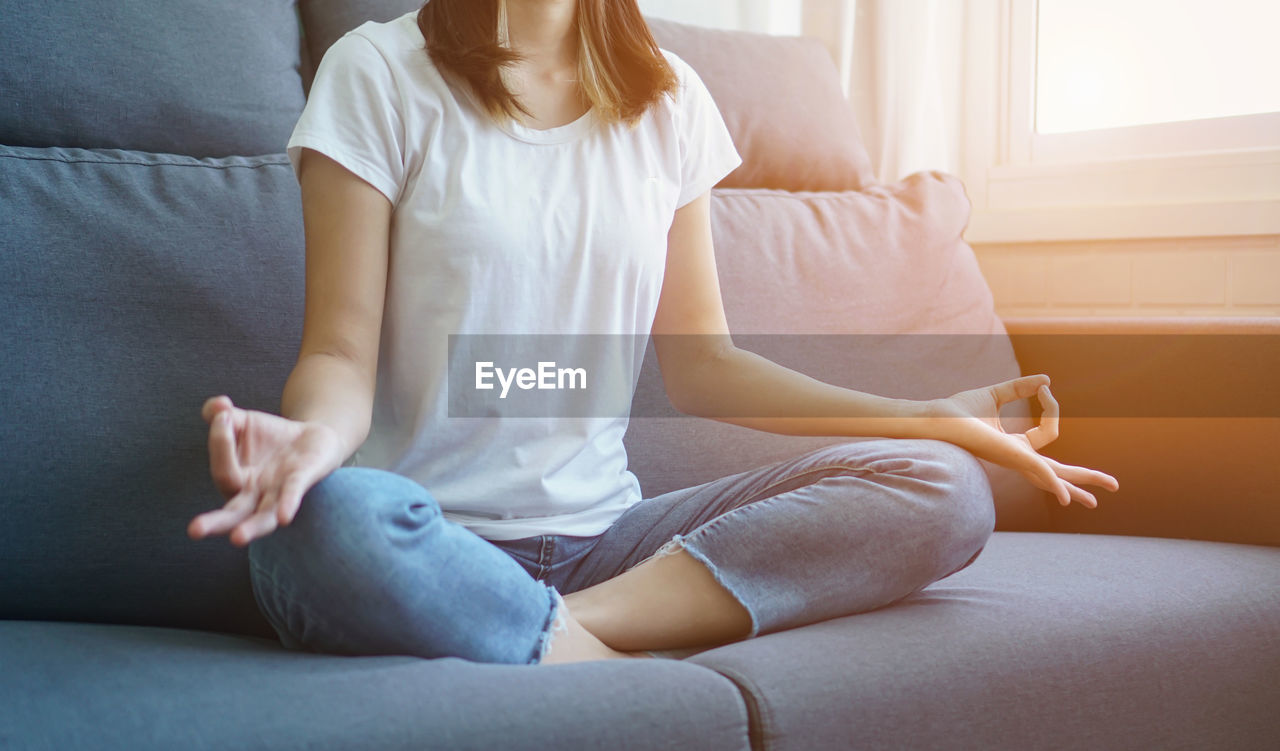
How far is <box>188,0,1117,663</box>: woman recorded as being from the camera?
737mm

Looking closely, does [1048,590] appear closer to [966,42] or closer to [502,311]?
[502,311]

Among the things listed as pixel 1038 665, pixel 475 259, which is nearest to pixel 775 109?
pixel 475 259

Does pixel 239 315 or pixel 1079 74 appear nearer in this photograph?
pixel 239 315

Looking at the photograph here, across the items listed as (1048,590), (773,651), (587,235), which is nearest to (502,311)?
(587,235)

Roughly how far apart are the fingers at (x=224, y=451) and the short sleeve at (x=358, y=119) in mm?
365

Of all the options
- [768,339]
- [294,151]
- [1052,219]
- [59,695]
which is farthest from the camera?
[1052,219]

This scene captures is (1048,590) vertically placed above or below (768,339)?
below

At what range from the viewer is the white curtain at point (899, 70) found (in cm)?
190

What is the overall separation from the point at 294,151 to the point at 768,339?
2.16 ft

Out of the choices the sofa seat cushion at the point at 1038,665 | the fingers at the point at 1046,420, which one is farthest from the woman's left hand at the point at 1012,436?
the sofa seat cushion at the point at 1038,665

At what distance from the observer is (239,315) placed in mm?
1047

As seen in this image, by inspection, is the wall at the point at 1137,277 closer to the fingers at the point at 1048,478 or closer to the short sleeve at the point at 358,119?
the fingers at the point at 1048,478

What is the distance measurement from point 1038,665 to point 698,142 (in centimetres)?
64

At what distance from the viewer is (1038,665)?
0.83 m
